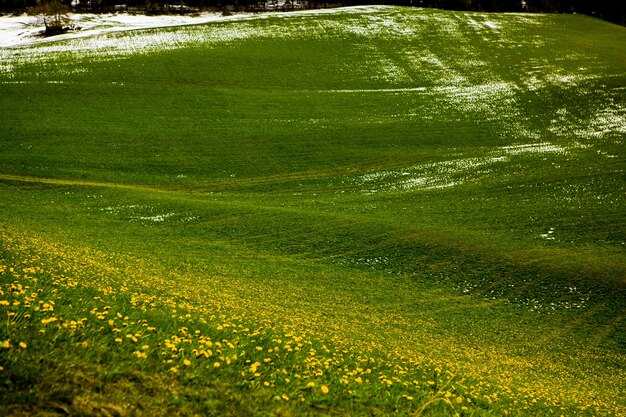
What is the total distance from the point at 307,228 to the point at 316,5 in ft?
298

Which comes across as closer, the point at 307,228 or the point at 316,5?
the point at 307,228

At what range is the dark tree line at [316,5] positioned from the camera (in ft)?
309

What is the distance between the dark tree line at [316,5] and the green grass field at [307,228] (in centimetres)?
2836

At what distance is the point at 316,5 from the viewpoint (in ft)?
348

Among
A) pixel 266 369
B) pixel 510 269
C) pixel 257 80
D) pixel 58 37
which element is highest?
pixel 58 37

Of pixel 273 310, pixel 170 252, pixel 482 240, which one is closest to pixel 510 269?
pixel 482 240

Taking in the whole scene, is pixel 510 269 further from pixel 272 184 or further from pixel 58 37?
pixel 58 37

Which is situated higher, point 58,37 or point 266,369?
point 58,37

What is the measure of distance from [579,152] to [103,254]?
144 ft

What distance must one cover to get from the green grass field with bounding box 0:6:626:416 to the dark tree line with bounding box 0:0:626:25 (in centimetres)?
2836

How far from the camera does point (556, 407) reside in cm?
1472

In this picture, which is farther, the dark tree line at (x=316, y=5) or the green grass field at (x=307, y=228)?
the dark tree line at (x=316, y=5)

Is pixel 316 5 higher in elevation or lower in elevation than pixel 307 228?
higher

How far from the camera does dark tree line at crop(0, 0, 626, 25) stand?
309 ft
